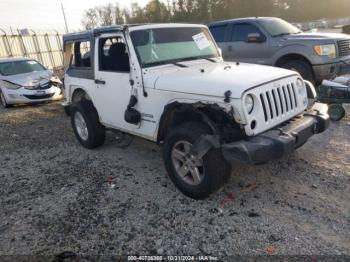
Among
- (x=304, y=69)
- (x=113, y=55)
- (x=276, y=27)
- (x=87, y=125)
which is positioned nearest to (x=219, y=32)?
(x=276, y=27)

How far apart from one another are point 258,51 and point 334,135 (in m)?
3.82

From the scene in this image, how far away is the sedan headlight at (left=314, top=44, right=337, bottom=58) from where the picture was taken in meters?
7.48

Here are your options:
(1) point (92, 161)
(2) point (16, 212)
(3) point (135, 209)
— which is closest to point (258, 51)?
(1) point (92, 161)

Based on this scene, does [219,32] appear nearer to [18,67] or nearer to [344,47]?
[344,47]

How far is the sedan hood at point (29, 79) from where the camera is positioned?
10289 mm

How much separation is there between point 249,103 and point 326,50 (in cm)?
541

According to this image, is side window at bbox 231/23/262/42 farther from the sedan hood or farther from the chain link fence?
the chain link fence

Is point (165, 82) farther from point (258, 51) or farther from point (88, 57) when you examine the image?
point (258, 51)

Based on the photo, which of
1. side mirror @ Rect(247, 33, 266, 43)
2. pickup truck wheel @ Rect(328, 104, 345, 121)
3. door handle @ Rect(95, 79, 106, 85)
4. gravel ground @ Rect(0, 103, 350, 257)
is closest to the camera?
gravel ground @ Rect(0, 103, 350, 257)

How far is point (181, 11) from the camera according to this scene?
49562mm

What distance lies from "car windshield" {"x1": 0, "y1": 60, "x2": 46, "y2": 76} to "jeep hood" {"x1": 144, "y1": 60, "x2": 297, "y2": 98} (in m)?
8.49

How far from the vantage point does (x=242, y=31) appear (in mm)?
8844

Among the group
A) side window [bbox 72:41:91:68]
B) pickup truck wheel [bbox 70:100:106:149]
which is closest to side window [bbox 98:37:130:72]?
side window [bbox 72:41:91:68]

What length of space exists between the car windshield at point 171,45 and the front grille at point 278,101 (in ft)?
4.92
